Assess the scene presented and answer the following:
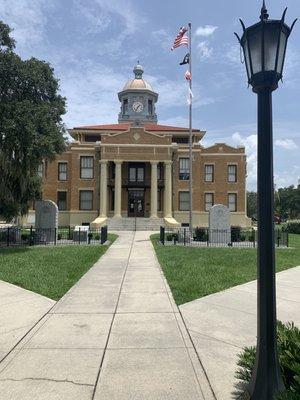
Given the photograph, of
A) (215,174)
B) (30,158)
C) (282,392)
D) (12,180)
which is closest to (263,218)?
(282,392)

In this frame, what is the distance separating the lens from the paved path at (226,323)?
16.4ft

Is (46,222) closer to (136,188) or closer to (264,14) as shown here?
(264,14)

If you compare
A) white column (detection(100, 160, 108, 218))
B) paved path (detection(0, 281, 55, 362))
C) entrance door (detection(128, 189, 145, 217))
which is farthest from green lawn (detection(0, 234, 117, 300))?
entrance door (detection(128, 189, 145, 217))

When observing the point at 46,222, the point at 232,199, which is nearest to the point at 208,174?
the point at 232,199

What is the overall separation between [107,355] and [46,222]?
A: 2281 cm

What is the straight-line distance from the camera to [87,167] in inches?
2085

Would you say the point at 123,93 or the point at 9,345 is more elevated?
the point at 123,93

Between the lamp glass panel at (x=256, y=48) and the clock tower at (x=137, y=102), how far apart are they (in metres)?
62.0

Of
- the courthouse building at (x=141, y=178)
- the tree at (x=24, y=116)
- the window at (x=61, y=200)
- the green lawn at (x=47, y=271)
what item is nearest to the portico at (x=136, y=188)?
the courthouse building at (x=141, y=178)

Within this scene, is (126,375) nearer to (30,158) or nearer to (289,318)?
(289,318)

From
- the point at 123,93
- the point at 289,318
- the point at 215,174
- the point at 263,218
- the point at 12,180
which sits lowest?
the point at 289,318

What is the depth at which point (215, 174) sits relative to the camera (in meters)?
54.1

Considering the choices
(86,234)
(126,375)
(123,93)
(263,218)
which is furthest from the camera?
(123,93)

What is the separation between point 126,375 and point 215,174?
50336mm
